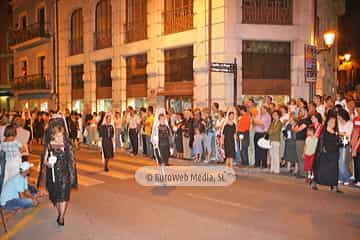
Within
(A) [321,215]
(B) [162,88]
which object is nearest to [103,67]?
(B) [162,88]

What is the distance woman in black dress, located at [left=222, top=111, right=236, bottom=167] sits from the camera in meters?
13.0

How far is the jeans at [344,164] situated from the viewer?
1034 cm

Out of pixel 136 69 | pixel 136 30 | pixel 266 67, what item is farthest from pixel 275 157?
pixel 136 30

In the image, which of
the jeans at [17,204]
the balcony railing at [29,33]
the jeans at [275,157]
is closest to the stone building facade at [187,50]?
the balcony railing at [29,33]

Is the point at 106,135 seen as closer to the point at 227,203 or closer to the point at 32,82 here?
the point at 227,203

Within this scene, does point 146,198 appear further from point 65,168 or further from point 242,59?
point 242,59

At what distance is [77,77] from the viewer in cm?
3045

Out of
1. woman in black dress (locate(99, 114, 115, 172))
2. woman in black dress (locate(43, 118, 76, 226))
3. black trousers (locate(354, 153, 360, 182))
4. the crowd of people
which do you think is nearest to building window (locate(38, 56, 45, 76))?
the crowd of people

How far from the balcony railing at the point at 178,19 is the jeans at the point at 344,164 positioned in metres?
12.2

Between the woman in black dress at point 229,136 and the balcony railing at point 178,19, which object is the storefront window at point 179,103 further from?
the woman in black dress at point 229,136

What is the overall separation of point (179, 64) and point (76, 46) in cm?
1221

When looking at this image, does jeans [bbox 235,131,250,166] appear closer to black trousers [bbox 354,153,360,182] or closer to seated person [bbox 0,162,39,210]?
black trousers [bbox 354,153,360,182]

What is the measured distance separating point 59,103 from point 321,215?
27.7 m

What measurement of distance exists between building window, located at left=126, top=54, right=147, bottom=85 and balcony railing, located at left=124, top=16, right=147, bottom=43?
3.55 ft
